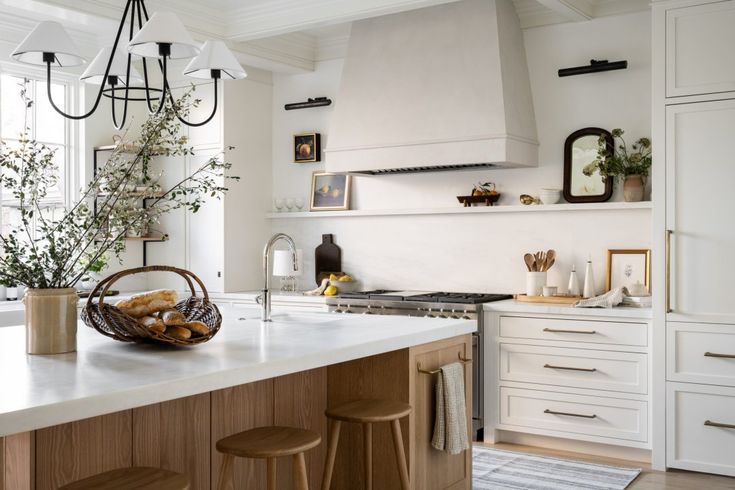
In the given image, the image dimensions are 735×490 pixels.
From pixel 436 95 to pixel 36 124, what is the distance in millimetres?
2959

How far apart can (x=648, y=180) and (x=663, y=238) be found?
0.74 metres

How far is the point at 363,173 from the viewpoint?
235 inches

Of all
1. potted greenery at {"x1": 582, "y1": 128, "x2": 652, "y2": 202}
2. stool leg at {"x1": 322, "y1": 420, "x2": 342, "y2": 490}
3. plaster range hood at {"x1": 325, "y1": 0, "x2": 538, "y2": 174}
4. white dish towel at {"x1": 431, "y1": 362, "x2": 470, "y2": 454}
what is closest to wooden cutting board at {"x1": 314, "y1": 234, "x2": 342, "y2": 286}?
plaster range hood at {"x1": 325, "y1": 0, "x2": 538, "y2": 174}

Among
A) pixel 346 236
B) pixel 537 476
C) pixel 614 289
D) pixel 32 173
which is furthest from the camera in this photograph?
pixel 346 236

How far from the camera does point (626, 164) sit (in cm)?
514

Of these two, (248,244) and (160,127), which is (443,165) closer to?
(248,244)

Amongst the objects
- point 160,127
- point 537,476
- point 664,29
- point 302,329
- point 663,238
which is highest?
point 664,29

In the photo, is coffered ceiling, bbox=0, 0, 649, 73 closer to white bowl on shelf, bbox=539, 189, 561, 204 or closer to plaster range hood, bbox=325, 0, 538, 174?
plaster range hood, bbox=325, 0, 538, 174

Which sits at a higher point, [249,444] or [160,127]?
[160,127]

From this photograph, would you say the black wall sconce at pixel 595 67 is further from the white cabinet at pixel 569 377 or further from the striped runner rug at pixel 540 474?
the striped runner rug at pixel 540 474

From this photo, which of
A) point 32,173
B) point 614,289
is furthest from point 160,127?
point 614,289

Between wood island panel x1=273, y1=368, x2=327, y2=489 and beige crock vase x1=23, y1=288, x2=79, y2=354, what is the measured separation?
90cm

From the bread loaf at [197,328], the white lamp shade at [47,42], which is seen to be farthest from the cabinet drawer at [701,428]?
the white lamp shade at [47,42]

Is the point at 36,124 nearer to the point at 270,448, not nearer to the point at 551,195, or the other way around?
the point at 551,195
